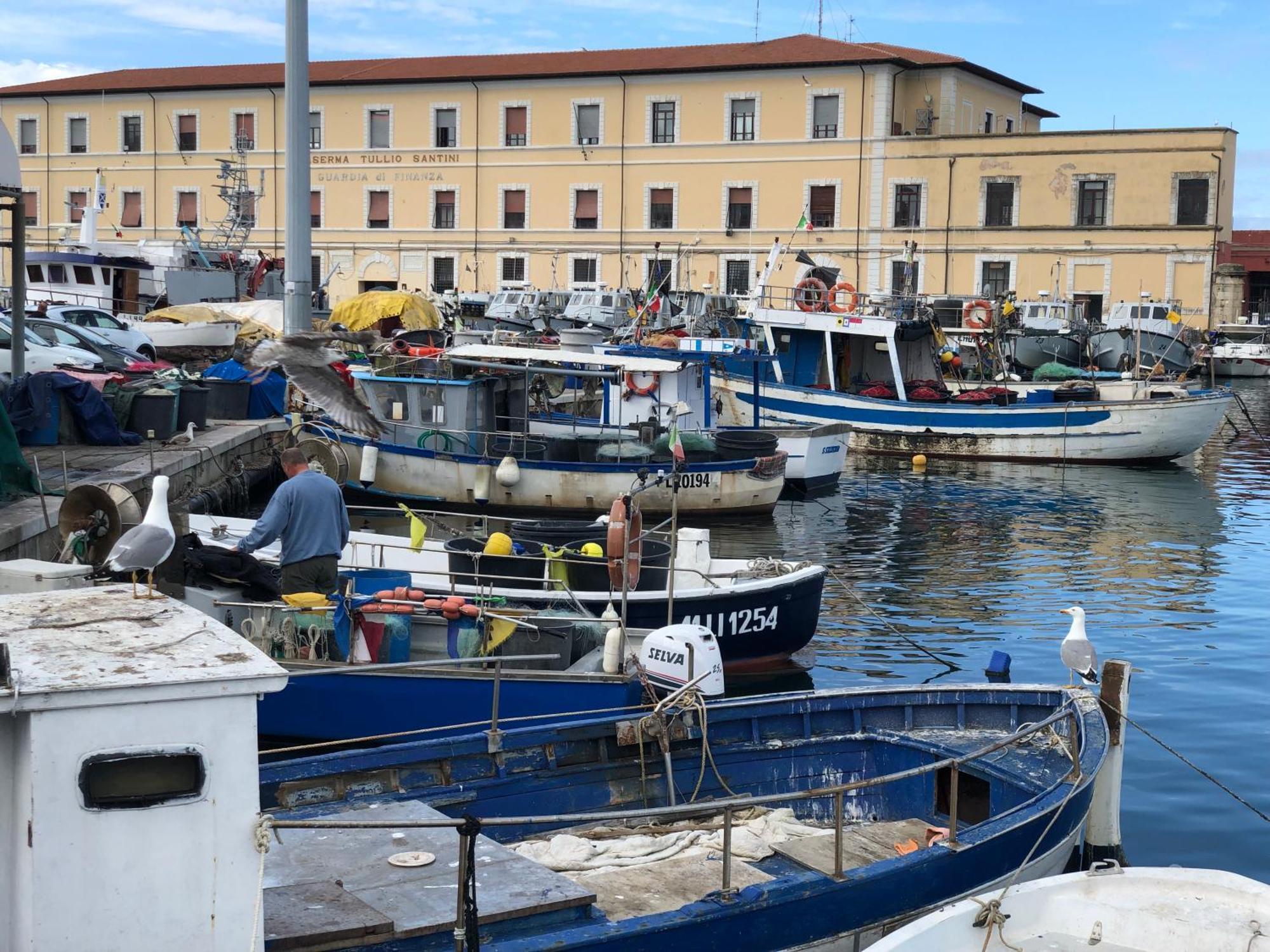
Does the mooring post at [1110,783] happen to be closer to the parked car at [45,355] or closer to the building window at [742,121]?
the parked car at [45,355]

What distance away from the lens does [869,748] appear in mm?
8977

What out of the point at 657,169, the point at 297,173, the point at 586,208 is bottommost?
the point at 297,173

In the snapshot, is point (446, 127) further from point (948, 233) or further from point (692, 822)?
point (692, 822)

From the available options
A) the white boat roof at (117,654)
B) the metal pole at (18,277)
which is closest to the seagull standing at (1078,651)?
the white boat roof at (117,654)

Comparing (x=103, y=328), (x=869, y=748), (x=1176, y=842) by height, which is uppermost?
(x=103, y=328)

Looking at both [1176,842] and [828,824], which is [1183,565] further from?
[828,824]

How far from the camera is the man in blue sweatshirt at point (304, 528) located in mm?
9758

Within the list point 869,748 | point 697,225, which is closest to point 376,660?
point 869,748

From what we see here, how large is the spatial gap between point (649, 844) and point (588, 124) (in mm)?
49167

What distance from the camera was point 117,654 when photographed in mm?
4695

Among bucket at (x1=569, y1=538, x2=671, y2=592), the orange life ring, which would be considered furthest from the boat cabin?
bucket at (x1=569, y1=538, x2=671, y2=592)

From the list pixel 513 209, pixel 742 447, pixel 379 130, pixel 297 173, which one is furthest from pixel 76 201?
pixel 742 447

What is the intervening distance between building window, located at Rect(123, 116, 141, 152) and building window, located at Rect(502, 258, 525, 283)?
1680 cm

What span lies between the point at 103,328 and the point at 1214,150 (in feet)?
120
